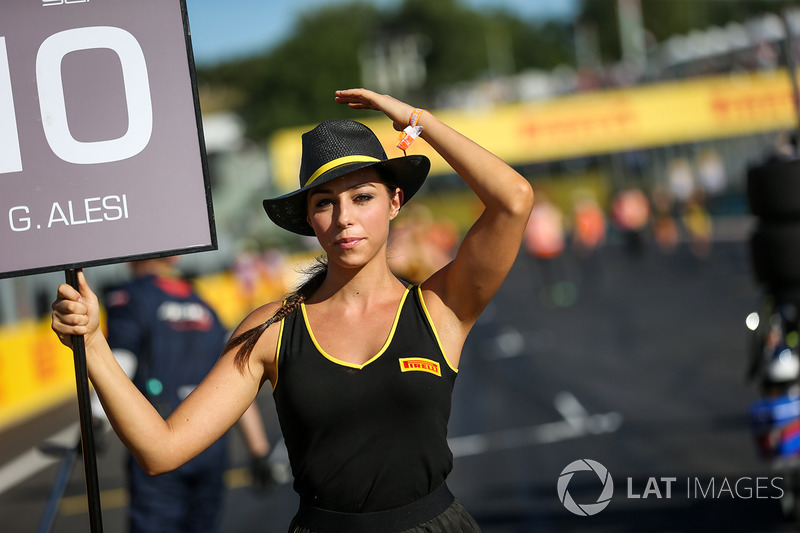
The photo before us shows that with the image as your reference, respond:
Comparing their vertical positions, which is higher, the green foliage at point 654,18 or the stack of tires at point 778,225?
the green foliage at point 654,18

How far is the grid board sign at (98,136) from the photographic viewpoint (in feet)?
10.0

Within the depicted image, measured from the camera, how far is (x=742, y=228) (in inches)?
1427

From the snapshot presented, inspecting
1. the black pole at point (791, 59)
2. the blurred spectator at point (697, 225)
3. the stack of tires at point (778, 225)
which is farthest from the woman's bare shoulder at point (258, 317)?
the blurred spectator at point (697, 225)

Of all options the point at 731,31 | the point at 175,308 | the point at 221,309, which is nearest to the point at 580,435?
the point at 175,308

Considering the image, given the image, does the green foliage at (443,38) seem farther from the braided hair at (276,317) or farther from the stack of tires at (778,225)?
the braided hair at (276,317)

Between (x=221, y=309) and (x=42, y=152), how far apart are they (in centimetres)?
2697

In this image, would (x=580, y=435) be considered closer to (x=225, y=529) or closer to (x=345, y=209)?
(x=225, y=529)

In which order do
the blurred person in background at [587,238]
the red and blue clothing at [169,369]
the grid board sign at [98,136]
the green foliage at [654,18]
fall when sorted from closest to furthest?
the grid board sign at [98,136] < the red and blue clothing at [169,369] < the blurred person in background at [587,238] < the green foliage at [654,18]

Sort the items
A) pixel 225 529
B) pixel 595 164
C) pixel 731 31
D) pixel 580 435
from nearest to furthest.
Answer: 1. pixel 225 529
2. pixel 580 435
3. pixel 731 31
4. pixel 595 164

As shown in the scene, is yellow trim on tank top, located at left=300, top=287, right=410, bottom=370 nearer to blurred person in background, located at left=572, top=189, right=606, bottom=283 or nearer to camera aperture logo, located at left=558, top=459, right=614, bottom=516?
camera aperture logo, located at left=558, top=459, right=614, bottom=516

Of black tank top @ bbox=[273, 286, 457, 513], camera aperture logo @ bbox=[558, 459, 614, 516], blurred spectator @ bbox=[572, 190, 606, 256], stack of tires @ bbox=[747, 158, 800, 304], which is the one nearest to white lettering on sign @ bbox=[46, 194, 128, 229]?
black tank top @ bbox=[273, 286, 457, 513]

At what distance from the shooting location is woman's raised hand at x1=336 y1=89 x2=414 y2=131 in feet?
9.73
